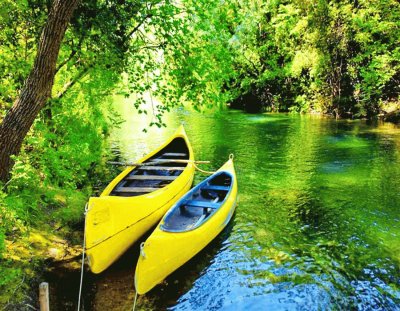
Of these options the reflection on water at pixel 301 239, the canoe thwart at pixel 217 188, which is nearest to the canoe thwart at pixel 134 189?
the canoe thwart at pixel 217 188

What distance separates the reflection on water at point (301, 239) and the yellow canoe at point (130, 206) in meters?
0.48

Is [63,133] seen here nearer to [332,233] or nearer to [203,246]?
[203,246]

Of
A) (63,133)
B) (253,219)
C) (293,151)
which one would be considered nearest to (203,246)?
(253,219)

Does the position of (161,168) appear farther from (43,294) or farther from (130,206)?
(43,294)

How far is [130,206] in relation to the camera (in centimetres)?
792

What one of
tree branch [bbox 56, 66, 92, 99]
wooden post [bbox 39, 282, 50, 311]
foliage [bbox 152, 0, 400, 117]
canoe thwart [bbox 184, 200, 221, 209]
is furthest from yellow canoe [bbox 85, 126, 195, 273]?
foliage [bbox 152, 0, 400, 117]

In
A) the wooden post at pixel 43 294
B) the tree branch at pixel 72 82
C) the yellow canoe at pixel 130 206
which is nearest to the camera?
the wooden post at pixel 43 294

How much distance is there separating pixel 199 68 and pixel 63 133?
333 cm

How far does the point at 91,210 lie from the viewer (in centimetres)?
725

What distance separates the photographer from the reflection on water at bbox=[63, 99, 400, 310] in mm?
6711

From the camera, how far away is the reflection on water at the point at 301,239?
22.0 ft

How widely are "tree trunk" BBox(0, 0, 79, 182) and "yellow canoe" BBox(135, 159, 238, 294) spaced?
2789 millimetres

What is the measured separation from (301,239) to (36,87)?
21.4ft

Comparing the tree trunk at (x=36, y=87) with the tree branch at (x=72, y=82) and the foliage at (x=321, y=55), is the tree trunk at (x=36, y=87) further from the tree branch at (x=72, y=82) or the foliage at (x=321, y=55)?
the foliage at (x=321, y=55)
